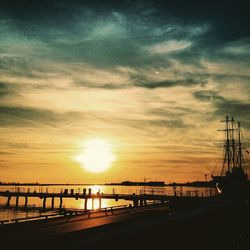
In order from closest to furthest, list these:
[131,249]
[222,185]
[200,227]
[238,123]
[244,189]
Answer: [131,249] < [200,227] < [244,189] < [222,185] < [238,123]

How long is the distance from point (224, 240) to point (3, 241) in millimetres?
13650

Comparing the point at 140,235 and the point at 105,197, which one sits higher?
the point at 105,197

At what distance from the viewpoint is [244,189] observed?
72.7 m

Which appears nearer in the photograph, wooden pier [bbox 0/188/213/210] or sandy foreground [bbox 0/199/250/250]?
sandy foreground [bbox 0/199/250/250]

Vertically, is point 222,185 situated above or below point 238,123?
below

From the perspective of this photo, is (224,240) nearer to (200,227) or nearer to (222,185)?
(200,227)

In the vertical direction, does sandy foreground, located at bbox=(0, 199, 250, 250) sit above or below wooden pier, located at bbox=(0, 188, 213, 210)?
below

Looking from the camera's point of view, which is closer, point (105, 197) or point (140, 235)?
point (140, 235)

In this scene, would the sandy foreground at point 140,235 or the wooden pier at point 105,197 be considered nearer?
the sandy foreground at point 140,235

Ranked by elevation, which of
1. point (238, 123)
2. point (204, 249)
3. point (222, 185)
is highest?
point (238, 123)

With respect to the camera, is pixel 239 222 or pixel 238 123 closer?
pixel 239 222

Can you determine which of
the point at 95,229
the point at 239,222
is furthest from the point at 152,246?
the point at 239,222

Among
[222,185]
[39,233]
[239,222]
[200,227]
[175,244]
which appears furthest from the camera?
[222,185]

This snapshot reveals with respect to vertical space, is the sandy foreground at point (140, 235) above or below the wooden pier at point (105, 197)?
below
